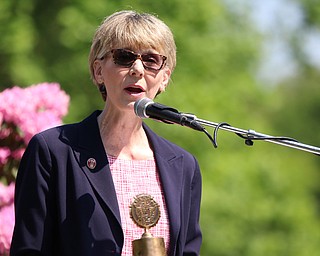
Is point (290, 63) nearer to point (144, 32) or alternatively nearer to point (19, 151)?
point (19, 151)

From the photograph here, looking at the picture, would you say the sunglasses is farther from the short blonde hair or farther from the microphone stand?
the microphone stand

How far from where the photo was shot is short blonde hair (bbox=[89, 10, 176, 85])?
4.58 meters

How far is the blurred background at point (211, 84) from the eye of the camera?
1598 centimetres

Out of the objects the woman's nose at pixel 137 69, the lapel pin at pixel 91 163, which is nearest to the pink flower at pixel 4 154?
the lapel pin at pixel 91 163

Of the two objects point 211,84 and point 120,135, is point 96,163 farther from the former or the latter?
point 211,84

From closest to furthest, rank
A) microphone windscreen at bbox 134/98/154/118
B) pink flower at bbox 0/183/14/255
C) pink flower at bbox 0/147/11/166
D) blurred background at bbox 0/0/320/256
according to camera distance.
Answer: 1. microphone windscreen at bbox 134/98/154/118
2. pink flower at bbox 0/183/14/255
3. pink flower at bbox 0/147/11/166
4. blurred background at bbox 0/0/320/256

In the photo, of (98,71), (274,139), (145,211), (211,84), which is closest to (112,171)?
(145,211)

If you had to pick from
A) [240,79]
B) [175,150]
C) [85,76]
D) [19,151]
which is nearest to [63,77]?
[85,76]

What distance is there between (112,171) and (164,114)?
2.14ft

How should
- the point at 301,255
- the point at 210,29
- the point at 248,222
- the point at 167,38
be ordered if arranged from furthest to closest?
the point at 301,255 < the point at 248,222 < the point at 210,29 < the point at 167,38

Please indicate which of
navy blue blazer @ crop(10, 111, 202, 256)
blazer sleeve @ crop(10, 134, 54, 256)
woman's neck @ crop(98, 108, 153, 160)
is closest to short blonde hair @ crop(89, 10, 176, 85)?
woman's neck @ crop(98, 108, 153, 160)

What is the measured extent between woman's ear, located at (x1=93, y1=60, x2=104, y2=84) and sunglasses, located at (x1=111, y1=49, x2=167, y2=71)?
0.16m

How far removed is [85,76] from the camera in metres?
16.1

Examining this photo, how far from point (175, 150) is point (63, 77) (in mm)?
11390
